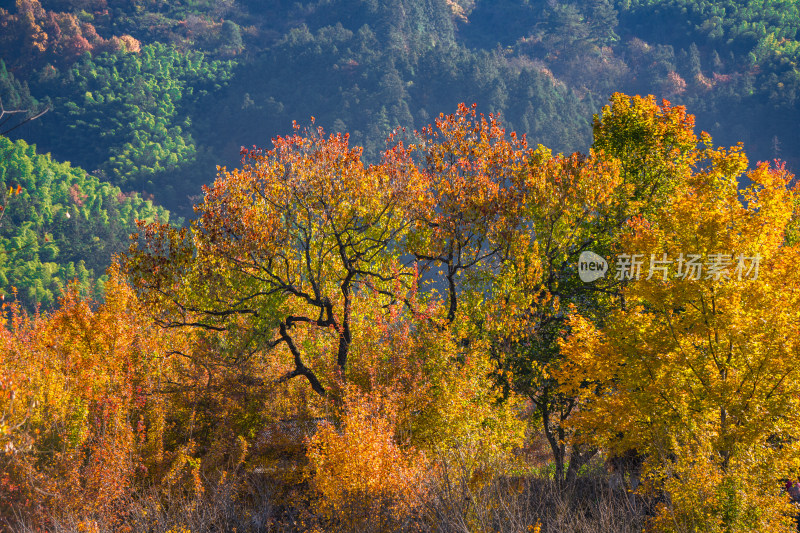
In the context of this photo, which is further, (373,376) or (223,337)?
(223,337)

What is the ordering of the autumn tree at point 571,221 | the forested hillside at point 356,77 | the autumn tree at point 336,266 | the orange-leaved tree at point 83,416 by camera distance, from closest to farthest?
1. the orange-leaved tree at point 83,416
2. the autumn tree at point 336,266
3. the autumn tree at point 571,221
4. the forested hillside at point 356,77

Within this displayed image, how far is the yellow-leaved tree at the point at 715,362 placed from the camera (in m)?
11.2

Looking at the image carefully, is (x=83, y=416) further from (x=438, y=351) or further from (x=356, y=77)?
(x=356, y=77)

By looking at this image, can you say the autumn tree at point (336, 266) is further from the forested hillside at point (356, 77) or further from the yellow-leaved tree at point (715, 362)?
the forested hillside at point (356, 77)

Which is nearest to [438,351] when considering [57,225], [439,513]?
[439,513]

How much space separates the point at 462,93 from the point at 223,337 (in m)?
131

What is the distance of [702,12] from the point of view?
159 metres

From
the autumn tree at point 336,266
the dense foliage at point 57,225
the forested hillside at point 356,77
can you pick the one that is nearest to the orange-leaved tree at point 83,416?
the autumn tree at point 336,266

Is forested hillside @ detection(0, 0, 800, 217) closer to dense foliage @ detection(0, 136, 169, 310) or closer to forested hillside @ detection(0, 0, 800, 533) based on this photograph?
dense foliage @ detection(0, 136, 169, 310)

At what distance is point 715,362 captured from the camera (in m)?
13.0

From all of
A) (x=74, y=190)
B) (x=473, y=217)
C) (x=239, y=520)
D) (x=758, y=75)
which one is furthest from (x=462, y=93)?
(x=239, y=520)

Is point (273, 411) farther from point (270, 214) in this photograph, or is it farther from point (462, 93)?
point (462, 93)

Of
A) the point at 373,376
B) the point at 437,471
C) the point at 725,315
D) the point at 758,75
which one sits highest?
the point at 758,75

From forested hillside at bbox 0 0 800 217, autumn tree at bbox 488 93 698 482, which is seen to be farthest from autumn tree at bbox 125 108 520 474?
forested hillside at bbox 0 0 800 217
